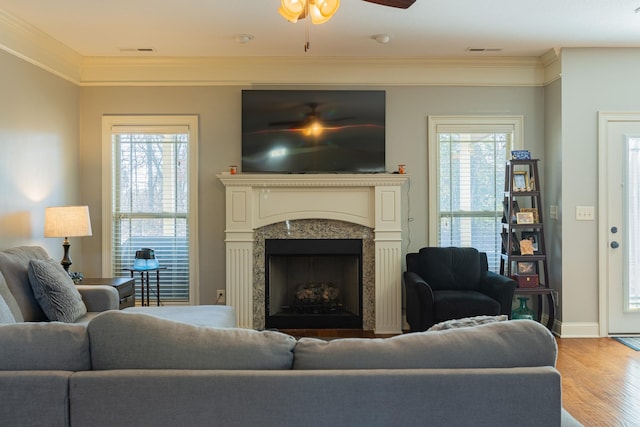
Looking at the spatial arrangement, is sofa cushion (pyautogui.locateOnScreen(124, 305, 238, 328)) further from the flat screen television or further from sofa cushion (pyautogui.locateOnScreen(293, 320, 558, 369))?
the flat screen television

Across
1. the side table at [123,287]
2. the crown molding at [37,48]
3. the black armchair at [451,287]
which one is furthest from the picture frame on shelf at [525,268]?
the crown molding at [37,48]

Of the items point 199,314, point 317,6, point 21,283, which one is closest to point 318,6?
point 317,6

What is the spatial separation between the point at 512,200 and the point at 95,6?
3.86 meters

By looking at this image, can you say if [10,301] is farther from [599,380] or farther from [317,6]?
[599,380]

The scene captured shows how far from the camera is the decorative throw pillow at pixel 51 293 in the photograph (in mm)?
3240

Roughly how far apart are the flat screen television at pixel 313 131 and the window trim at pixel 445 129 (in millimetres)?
504

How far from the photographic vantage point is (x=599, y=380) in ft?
11.5

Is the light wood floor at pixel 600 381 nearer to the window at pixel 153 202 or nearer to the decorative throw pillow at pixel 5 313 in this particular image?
A: the decorative throw pillow at pixel 5 313

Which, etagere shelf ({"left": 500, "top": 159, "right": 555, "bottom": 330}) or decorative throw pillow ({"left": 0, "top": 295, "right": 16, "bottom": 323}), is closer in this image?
decorative throw pillow ({"left": 0, "top": 295, "right": 16, "bottom": 323})

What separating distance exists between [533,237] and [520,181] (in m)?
0.55

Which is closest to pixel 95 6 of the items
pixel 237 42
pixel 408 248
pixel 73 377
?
pixel 237 42

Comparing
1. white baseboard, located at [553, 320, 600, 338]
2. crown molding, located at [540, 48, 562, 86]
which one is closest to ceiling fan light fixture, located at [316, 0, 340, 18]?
crown molding, located at [540, 48, 562, 86]

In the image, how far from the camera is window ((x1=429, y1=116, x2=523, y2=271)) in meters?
5.04

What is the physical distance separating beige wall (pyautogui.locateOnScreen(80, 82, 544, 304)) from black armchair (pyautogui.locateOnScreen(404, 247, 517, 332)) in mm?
397
